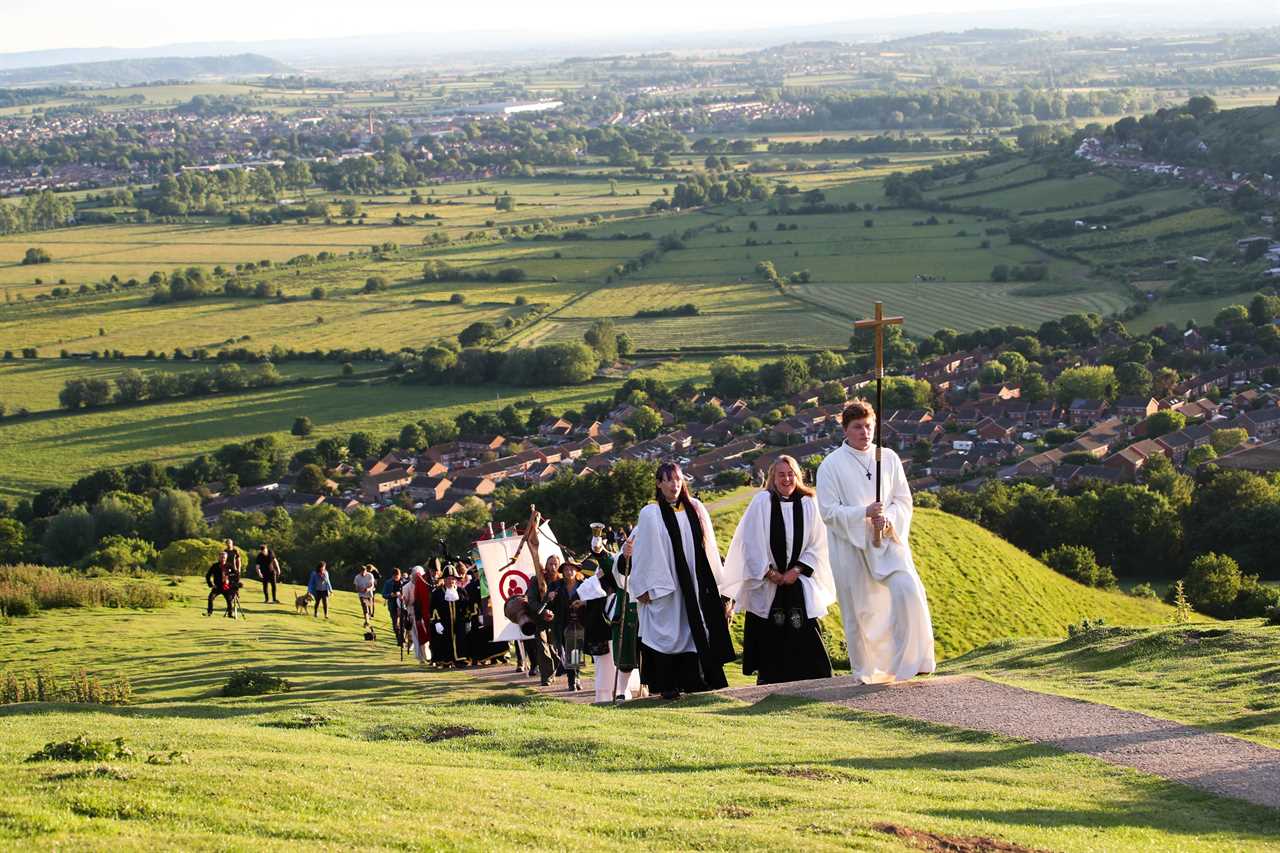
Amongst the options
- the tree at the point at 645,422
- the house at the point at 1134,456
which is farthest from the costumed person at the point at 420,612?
the tree at the point at 645,422

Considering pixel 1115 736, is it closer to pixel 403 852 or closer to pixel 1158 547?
pixel 403 852

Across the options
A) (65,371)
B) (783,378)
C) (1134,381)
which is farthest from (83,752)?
(65,371)

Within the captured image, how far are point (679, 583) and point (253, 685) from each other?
248 inches

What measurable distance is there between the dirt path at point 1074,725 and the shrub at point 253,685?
13.5 ft

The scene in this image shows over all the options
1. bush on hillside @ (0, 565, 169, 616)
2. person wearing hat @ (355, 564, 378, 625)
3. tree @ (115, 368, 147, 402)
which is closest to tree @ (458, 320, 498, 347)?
tree @ (115, 368, 147, 402)

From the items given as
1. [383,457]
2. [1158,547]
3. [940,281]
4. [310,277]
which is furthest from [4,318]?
[1158,547]

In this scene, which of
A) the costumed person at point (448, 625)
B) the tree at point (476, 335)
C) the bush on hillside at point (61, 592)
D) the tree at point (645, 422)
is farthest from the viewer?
the tree at point (476, 335)

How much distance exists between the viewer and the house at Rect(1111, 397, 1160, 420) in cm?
7306

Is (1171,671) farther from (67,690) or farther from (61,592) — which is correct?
(61,592)

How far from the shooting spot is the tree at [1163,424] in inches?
2672

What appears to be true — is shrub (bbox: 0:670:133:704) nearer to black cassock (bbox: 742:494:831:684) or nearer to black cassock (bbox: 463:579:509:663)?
black cassock (bbox: 463:579:509:663)

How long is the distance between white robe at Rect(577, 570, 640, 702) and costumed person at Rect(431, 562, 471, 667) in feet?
14.2

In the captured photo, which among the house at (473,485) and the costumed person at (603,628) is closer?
the costumed person at (603,628)

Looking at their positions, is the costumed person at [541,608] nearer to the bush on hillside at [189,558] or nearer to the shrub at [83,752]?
the shrub at [83,752]
